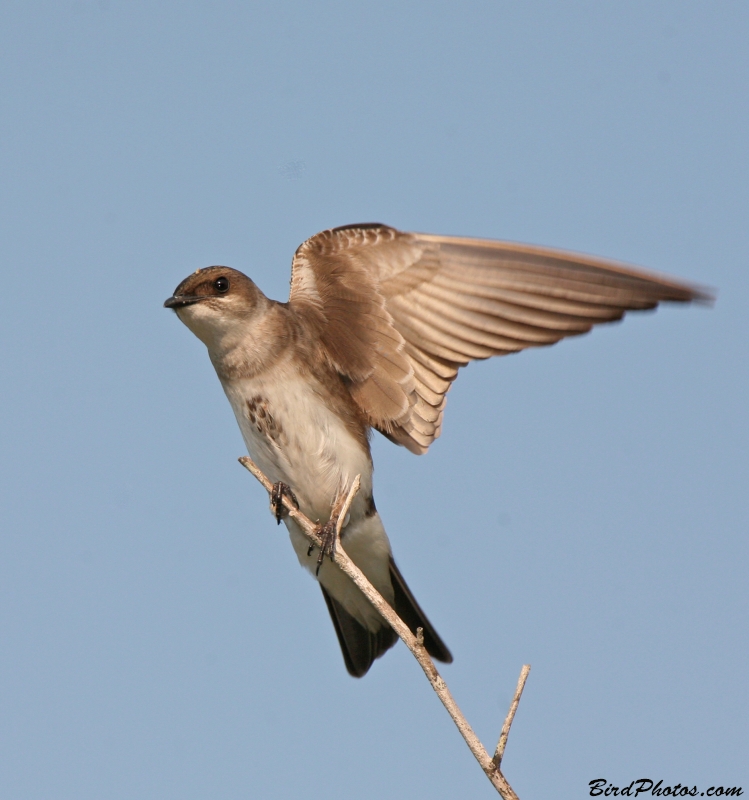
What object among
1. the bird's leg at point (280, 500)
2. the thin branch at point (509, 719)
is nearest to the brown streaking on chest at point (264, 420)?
the bird's leg at point (280, 500)

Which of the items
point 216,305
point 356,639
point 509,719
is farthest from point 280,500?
point 509,719

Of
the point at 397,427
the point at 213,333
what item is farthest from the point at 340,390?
the point at 213,333

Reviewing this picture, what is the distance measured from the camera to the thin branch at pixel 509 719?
4.41 meters

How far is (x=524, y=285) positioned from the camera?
6883 millimetres

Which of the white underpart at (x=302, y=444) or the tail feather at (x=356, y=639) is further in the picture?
the tail feather at (x=356, y=639)

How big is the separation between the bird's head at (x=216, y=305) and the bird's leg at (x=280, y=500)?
964 millimetres

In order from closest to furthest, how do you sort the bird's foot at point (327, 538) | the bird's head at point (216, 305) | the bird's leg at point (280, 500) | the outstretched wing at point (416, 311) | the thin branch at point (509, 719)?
the thin branch at point (509, 719) < the bird's foot at point (327, 538) < the bird's leg at point (280, 500) < the outstretched wing at point (416, 311) < the bird's head at point (216, 305)

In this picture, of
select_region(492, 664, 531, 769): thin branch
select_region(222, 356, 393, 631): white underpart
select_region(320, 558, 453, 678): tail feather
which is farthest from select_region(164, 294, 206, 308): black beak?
select_region(492, 664, 531, 769): thin branch

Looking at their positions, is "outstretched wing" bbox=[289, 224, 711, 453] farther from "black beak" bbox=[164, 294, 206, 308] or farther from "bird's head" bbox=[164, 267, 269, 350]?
"black beak" bbox=[164, 294, 206, 308]

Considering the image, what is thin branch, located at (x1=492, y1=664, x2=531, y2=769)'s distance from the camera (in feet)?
14.5

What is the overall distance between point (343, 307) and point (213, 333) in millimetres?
835

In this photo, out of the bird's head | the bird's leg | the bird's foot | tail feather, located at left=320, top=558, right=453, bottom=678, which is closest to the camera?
the bird's foot

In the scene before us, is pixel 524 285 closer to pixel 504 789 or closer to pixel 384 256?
pixel 384 256

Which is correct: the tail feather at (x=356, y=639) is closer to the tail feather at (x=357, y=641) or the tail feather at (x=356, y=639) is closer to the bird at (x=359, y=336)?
the tail feather at (x=357, y=641)
